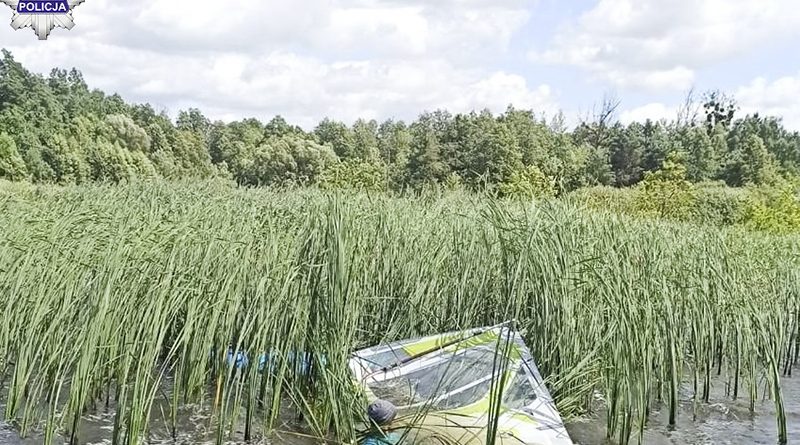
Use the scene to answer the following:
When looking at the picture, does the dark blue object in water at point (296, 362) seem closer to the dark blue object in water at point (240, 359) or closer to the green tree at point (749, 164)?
the dark blue object in water at point (240, 359)

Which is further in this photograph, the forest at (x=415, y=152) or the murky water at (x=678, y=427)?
the forest at (x=415, y=152)

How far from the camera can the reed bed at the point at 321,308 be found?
15.9 feet

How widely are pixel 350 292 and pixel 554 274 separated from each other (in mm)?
1581

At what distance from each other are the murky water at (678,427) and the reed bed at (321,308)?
0.37ft

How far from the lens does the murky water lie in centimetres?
521

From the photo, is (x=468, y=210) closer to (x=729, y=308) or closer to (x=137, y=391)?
(x=729, y=308)

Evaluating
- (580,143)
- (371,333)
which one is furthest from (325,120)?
(371,333)

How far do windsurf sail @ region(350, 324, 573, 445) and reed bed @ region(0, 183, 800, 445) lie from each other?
0.95 ft

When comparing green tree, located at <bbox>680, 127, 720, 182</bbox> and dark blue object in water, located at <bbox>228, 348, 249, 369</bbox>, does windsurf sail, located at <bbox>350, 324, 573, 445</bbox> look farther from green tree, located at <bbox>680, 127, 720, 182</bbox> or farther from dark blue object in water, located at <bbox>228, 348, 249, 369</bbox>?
green tree, located at <bbox>680, 127, 720, 182</bbox>

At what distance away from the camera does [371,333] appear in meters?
5.88

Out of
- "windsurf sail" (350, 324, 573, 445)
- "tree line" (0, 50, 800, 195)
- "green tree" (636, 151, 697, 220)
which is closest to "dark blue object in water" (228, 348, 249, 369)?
"windsurf sail" (350, 324, 573, 445)
